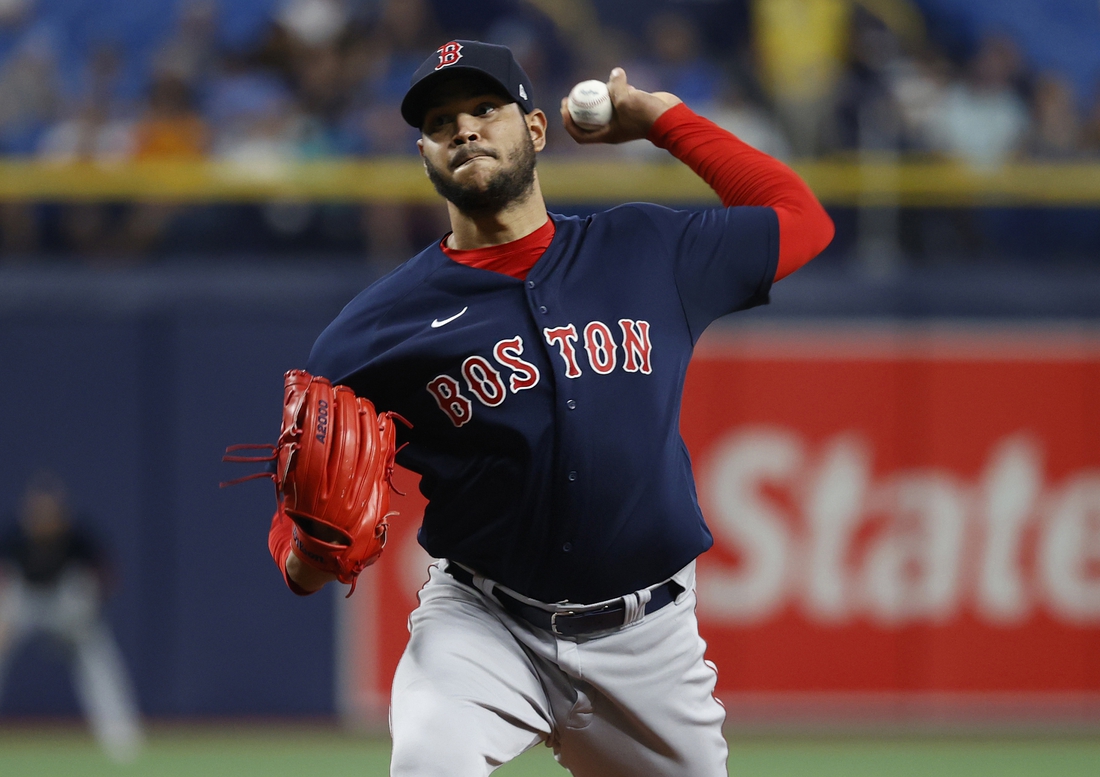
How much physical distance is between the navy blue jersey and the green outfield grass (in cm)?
393

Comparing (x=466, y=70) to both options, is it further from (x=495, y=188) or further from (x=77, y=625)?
(x=77, y=625)

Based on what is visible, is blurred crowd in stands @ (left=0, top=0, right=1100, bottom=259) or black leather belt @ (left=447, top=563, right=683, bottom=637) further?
blurred crowd in stands @ (left=0, top=0, right=1100, bottom=259)

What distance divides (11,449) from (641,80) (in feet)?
13.7

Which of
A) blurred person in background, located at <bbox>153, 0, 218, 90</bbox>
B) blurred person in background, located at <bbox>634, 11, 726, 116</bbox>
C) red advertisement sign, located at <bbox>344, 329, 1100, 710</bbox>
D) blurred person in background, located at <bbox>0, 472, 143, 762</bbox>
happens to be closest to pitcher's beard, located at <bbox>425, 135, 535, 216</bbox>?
red advertisement sign, located at <bbox>344, 329, 1100, 710</bbox>

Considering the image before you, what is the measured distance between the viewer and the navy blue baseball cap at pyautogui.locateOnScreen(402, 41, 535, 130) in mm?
3133

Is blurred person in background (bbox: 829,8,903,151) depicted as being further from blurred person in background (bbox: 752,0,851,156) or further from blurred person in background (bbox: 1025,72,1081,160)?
blurred person in background (bbox: 1025,72,1081,160)

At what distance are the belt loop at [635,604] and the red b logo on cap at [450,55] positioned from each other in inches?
47.0

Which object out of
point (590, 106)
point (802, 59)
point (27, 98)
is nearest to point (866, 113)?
point (802, 59)

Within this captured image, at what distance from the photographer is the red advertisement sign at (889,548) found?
8203 millimetres

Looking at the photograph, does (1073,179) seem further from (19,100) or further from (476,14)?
(19,100)

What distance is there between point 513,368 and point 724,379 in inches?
211

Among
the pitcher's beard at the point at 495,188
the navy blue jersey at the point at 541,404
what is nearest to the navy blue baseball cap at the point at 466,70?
the pitcher's beard at the point at 495,188

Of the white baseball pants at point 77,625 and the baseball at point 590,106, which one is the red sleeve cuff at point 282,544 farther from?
the white baseball pants at point 77,625

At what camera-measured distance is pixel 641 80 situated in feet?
28.8
